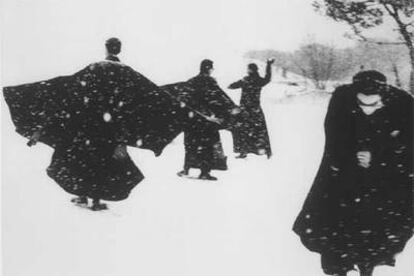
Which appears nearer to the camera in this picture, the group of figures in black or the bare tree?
the group of figures in black

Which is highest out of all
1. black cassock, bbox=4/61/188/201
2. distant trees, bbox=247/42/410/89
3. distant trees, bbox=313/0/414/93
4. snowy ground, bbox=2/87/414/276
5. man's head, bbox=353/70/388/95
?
distant trees, bbox=313/0/414/93

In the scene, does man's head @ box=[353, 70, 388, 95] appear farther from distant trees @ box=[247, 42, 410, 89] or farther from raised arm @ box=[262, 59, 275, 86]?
raised arm @ box=[262, 59, 275, 86]

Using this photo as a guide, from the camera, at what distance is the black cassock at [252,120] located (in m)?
3.54

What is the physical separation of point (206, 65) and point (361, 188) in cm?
107

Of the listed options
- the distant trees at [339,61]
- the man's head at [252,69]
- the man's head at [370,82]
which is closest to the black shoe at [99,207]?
the man's head at [252,69]

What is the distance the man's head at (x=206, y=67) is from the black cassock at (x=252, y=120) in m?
0.15

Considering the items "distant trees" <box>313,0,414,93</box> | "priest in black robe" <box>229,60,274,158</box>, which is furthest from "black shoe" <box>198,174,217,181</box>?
"distant trees" <box>313,0,414,93</box>

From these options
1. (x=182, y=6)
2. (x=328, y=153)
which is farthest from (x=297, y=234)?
(x=182, y=6)

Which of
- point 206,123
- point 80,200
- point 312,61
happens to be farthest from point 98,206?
point 312,61

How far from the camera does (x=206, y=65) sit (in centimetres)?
360

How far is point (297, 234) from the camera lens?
349 centimetres

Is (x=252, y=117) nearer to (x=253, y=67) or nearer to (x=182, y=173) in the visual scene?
(x=253, y=67)

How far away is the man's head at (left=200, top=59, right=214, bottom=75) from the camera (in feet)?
11.8

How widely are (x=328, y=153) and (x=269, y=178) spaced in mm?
359
